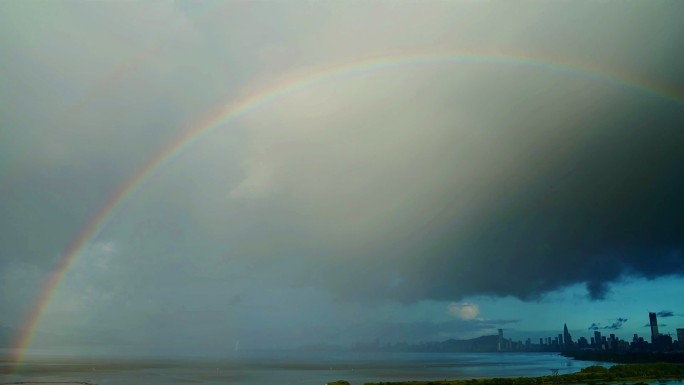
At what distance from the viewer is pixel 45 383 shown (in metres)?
116

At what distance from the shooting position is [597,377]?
116 m

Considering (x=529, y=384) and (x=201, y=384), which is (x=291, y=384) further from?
(x=529, y=384)

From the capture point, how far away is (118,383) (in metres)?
119

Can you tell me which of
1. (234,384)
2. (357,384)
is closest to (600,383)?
(357,384)

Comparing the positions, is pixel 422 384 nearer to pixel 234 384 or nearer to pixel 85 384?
pixel 234 384

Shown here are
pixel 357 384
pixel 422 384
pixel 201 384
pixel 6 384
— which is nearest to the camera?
pixel 422 384

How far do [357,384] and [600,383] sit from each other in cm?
5434

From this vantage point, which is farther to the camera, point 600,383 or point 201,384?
point 201,384

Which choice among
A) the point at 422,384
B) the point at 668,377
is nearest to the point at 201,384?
the point at 422,384

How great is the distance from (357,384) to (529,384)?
40.8 metres

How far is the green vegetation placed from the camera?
101 meters

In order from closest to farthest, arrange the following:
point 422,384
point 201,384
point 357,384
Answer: point 422,384 < point 357,384 < point 201,384

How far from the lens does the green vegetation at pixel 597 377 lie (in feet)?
332

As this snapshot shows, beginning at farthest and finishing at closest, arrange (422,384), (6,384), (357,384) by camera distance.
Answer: (357,384)
(6,384)
(422,384)
